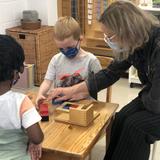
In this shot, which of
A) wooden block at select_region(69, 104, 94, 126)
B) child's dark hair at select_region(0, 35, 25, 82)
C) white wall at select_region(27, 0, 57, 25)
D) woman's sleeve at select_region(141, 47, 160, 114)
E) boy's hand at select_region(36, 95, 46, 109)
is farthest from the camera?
white wall at select_region(27, 0, 57, 25)

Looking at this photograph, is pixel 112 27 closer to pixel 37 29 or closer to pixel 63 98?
pixel 63 98

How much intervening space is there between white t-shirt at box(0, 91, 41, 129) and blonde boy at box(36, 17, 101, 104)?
68cm

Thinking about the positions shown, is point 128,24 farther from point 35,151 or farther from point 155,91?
point 35,151

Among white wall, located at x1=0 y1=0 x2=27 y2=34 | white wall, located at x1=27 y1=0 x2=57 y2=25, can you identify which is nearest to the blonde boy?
white wall, located at x1=0 y1=0 x2=27 y2=34

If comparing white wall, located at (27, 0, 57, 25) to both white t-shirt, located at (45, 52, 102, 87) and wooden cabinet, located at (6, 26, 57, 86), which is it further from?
white t-shirt, located at (45, 52, 102, 87)

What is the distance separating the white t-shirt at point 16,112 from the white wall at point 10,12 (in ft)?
8.50

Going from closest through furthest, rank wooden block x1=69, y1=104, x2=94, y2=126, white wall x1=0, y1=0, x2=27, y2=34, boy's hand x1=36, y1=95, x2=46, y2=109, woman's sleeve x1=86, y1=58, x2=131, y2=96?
wooden block x1=69, y1=104, x2=94, y2=126 < boy's hand x1=36, y1=95, x2=46, y2=109 < woman's sleeve x1=86, y1=58, x2=131, y2=96 < white wall x1=0, y1=0, x2=27, y2=34

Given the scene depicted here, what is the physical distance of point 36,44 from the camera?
357 cm

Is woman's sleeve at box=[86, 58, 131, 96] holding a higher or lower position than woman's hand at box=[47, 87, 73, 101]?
higher

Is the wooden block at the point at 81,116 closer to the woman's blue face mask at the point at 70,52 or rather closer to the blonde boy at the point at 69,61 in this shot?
the blonde boy at the point at 69,61

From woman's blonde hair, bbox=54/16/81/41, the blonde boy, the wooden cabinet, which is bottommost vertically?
the wooden cabinet

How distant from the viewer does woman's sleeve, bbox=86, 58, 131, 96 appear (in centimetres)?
196

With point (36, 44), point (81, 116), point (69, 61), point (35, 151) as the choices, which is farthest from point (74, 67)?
point (36, 44)

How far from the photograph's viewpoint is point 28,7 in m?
4.01
